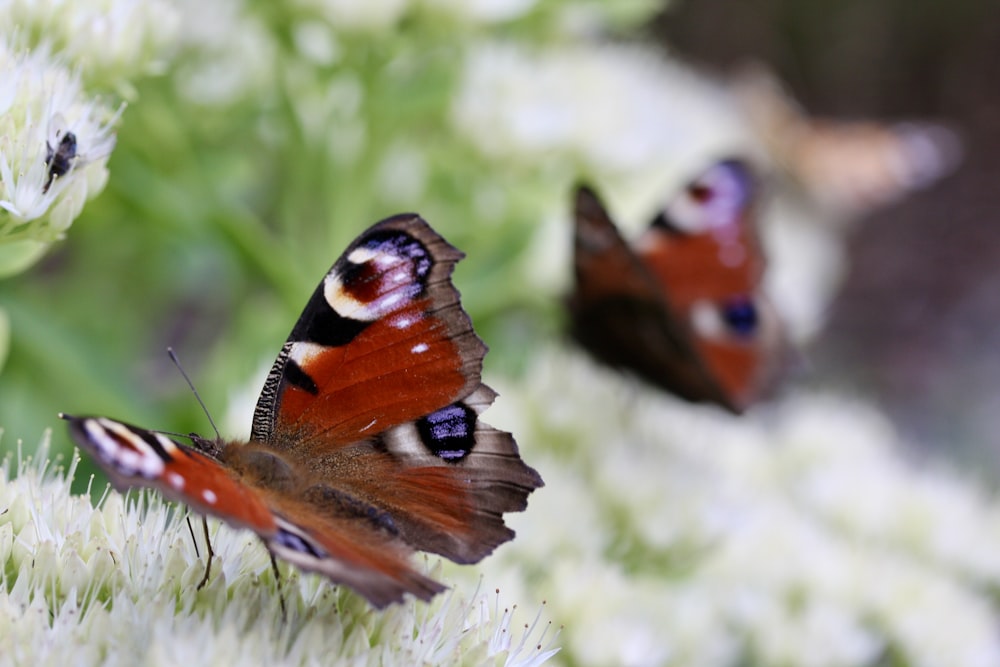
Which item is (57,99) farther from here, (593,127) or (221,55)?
(593,127)

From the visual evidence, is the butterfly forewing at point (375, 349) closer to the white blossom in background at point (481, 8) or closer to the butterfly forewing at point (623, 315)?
the butterfly forewing at point (623, 315)

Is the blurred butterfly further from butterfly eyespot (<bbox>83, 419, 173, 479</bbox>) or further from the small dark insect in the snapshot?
butterfly eyespot (<bbox>83, 419, 173, 479</bbox>)

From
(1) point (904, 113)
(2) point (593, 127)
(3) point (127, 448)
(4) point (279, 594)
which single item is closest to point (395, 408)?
(4) point (279, 594)

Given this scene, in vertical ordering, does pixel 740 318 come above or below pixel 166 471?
above

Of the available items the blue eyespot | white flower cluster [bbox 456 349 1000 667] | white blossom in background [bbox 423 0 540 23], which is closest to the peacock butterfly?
the blue eyespot

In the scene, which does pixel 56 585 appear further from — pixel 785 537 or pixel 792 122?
pixel 792 122

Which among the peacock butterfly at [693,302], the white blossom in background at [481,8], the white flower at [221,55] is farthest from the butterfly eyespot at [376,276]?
the white flower at [221,55]
